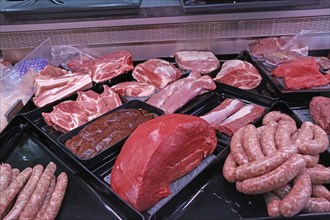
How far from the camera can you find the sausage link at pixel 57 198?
1347 mm

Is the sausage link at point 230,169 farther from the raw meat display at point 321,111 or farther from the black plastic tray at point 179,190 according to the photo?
the raw meat display at point 321,111

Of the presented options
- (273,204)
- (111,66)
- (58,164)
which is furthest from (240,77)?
(58,164)

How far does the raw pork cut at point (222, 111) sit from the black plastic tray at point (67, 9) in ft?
3.21

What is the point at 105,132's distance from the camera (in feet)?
5.94

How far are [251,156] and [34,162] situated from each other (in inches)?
48.6

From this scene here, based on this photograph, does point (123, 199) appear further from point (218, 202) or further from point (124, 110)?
point (124, 110)

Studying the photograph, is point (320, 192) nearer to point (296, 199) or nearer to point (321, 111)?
point (296, 199)

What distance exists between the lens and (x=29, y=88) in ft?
7.61

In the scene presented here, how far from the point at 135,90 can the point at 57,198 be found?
103 centimetres

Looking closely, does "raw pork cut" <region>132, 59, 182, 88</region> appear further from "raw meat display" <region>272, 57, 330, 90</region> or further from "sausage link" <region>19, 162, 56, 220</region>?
"sausage link" <region>19, 162, 56, 220</region>

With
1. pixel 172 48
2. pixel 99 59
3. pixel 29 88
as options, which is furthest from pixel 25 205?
pixel 172 48

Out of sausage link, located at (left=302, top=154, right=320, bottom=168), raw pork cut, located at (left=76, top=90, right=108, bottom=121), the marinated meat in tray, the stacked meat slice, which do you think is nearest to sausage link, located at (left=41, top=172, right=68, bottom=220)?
the marinated meat in tray

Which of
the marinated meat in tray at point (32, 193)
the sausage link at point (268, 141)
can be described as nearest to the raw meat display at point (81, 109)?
the marinated meat in tray at point (32, 193)

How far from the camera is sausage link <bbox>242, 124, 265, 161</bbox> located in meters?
1.42
